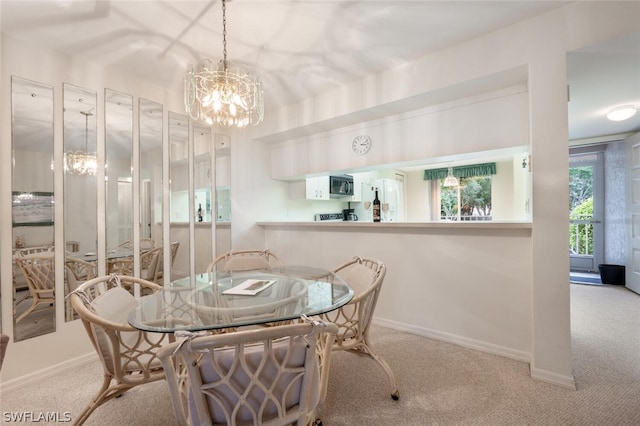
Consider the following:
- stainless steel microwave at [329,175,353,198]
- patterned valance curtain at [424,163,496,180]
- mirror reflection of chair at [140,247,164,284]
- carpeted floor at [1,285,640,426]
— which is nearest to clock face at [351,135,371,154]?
stainless steel microwave at [329,175,353,198]

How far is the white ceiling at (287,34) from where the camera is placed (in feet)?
6.10

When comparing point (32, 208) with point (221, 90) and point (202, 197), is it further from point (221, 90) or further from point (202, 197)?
point (221, 90)

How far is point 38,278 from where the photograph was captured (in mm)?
2166

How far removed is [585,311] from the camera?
333cm

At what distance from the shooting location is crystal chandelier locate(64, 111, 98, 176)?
7.63 feet

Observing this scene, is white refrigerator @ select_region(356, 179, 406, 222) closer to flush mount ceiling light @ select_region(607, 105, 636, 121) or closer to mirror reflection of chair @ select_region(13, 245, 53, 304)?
flush mount ceiling light @ select_region(607, 105, 636, 121)

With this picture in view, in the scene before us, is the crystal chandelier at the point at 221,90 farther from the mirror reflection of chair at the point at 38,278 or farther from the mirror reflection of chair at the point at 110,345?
the mirror reflection of chair at the point at 38,278

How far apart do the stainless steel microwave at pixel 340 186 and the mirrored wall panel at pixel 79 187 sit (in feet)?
10.1

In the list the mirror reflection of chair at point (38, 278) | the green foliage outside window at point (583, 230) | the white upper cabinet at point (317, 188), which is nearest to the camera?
the mirror reflection of chair at point (38, 278)

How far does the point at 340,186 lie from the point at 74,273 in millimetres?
3610

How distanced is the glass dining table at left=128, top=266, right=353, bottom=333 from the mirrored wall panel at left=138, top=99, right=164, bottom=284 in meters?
1.02

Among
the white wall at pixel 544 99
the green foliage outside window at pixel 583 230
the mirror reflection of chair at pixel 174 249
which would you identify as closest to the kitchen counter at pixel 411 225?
the white wall at pixel 544 99

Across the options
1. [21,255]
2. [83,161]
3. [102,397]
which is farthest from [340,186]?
[102,397]

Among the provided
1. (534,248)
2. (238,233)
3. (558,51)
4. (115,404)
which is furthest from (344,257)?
(558,51)
